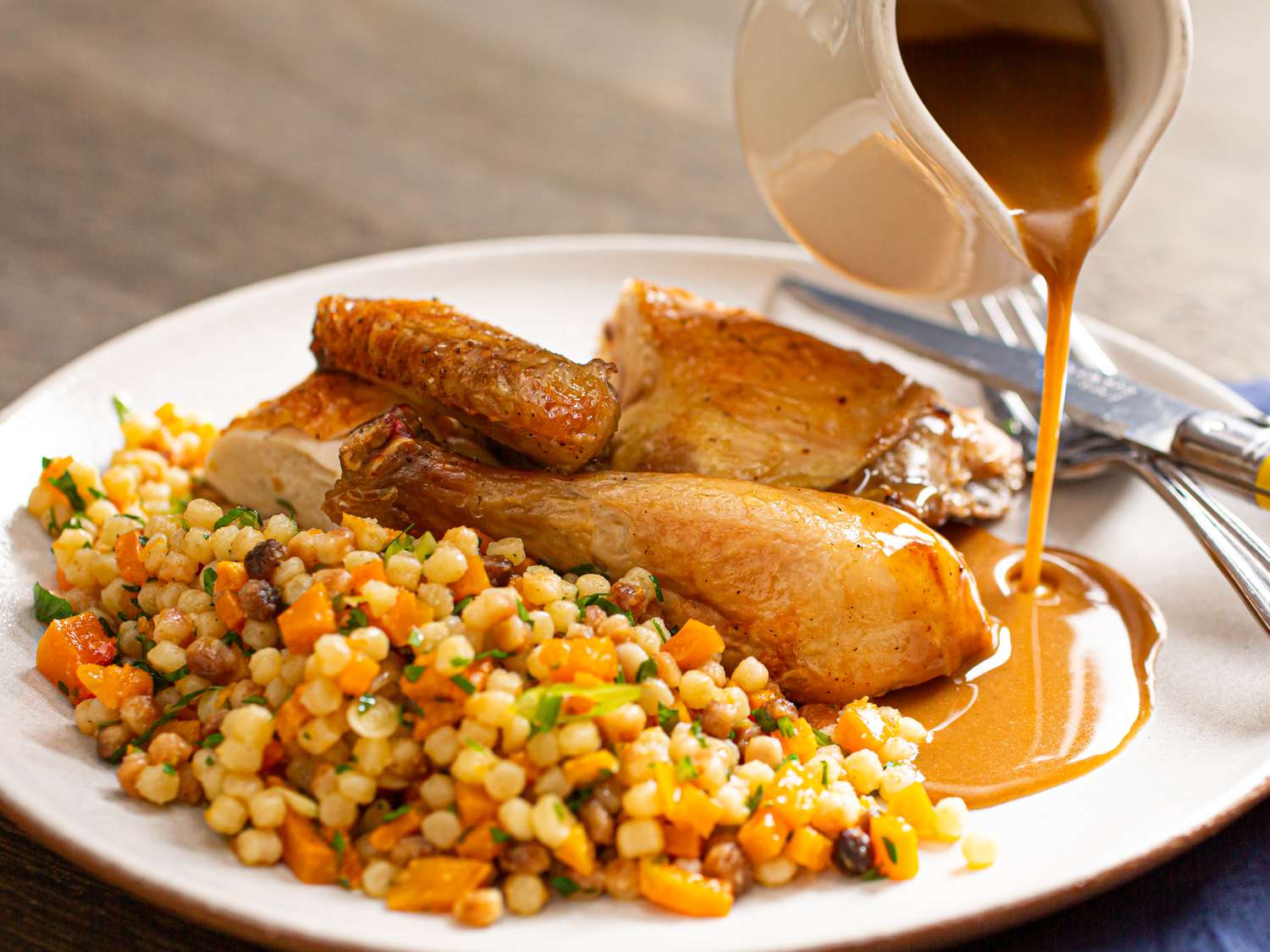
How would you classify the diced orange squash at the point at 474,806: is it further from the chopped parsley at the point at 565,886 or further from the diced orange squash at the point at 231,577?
the diced orange squash at the point at 231,577

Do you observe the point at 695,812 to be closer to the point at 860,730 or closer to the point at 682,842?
the point at 682,842

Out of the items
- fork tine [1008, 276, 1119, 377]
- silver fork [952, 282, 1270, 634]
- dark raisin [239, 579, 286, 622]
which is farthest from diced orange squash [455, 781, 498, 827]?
fork tine [1008, 276, 1119, 377]

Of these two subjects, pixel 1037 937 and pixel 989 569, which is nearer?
pixel 1037 937

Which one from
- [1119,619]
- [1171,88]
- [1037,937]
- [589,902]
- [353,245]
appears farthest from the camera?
[353,245]

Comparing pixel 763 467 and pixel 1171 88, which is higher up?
pixel 1171 88

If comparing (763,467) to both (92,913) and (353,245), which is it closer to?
(92,913)

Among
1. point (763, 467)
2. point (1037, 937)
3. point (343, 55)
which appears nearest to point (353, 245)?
point (343, 55)

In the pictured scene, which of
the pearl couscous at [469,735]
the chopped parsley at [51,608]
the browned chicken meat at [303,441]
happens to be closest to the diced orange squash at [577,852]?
Result: the pearl couscous at [469,735]
